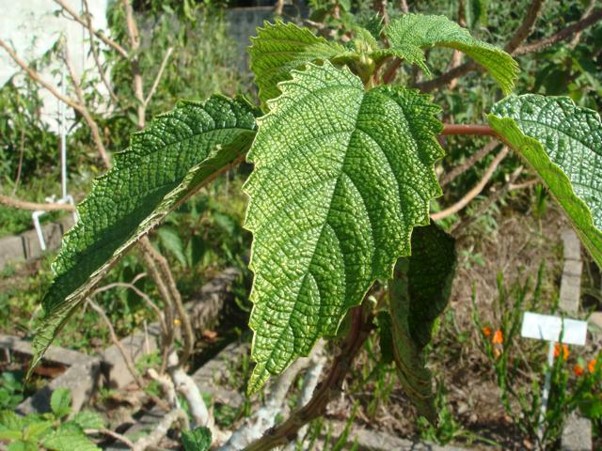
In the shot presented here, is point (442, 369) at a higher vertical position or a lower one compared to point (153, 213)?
lower

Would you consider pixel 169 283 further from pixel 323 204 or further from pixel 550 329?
pixel 550 329

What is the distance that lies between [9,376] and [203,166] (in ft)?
9.41

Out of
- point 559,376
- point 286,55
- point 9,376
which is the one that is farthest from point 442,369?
point 286,55

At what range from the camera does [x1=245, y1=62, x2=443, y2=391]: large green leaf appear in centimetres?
52

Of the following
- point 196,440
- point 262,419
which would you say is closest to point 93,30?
point 262,419

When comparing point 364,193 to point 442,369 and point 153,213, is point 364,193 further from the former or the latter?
point 442,369

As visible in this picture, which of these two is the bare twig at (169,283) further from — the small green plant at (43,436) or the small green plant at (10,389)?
the small green plant at (10,389)

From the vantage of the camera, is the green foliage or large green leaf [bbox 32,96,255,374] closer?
large green leaf [bbox 32,96,255,374]

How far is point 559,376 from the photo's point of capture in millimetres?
2746

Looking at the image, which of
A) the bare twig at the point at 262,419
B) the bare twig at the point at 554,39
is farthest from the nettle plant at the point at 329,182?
the bare twig at the point at 554,39

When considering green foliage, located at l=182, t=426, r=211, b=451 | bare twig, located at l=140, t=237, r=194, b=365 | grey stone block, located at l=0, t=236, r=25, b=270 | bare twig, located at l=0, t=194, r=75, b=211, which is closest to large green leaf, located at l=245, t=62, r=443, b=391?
green foliage, located at l=182, t=426, r=211, b=451

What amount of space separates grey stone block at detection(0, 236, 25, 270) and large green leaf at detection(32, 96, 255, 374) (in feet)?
13.0

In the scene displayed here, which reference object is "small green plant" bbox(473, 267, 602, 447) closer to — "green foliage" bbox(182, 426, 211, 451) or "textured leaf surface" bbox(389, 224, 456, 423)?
"green foliage" bbox(182, 426, 211, 451)

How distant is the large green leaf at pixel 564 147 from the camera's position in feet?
1.89
